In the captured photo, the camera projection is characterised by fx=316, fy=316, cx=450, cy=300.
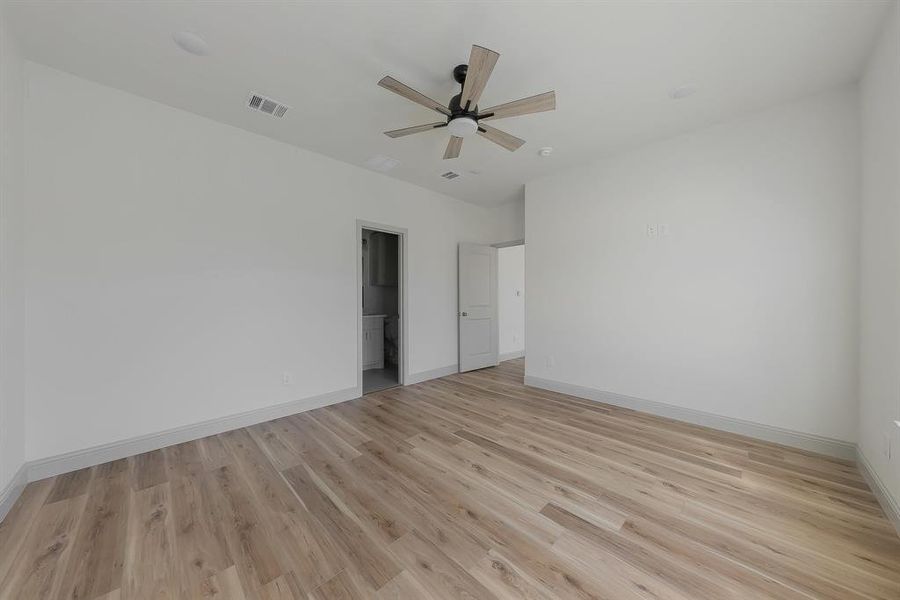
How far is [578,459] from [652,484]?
0.50 meters

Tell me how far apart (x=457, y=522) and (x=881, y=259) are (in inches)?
123

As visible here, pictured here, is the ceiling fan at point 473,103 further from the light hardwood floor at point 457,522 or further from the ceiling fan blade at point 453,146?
the light hardwood floor at point 457,522

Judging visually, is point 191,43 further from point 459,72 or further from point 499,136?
point 499,136

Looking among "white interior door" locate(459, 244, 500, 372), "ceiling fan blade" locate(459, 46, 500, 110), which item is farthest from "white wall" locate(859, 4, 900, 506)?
"white interior door" locate(459, 244, 500, 372)

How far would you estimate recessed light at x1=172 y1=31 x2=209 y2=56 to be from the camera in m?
2.01

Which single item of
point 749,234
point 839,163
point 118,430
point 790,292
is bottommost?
point 118,430

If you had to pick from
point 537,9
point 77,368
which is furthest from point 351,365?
point 537,9

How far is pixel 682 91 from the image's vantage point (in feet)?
8.29

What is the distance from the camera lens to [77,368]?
2373 millimetres

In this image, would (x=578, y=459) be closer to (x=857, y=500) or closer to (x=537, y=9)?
(x=857, y=500)

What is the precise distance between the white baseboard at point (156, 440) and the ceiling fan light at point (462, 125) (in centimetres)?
315

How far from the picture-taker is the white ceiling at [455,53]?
1.84 m

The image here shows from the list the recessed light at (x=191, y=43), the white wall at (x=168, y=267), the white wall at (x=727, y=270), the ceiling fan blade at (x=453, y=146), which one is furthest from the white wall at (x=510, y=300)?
the recessed light at (x=191, y=43)

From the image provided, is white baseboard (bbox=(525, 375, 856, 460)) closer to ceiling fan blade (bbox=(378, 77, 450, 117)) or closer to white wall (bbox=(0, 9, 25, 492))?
ceiling fan blade (bbox=(378, 77, 450, 117))
